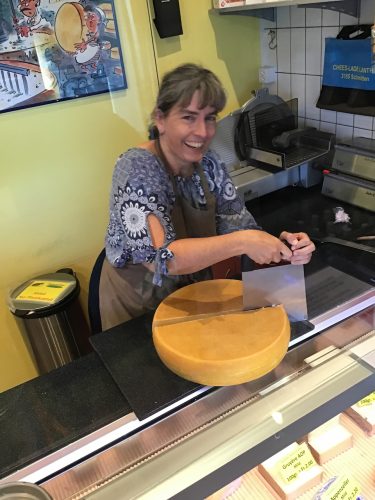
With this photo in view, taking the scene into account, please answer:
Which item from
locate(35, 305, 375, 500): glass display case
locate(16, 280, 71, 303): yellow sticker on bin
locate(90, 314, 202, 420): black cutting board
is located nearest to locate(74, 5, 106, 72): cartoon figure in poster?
locate(16, 280, 71, 303): yellow sticker on bin

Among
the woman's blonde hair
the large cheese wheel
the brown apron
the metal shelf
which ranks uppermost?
the metal shelf

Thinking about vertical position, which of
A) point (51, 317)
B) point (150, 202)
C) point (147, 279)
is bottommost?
point (51, 317)

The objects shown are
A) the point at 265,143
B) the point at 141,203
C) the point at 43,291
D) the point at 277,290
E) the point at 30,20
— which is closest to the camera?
the point at 277,290

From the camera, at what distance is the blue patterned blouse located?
1.21m

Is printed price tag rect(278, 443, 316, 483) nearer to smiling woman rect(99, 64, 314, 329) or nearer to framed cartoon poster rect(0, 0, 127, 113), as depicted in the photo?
smiling woman rect(99, 64, 314, 329)

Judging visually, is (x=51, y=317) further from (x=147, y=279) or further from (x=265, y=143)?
(x=265, y=143)

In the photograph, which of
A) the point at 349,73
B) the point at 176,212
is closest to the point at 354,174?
the point at 349,73

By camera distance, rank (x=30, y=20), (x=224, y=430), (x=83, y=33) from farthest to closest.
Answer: (x=83, y=33), (x=30, y=20), (x=224, y=430)

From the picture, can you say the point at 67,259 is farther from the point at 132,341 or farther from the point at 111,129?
the point at 132,341

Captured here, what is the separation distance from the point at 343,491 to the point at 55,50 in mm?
1906

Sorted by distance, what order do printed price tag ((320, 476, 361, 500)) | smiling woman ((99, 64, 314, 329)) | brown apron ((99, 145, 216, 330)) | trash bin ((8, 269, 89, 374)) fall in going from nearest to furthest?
printed price tag ((320, 476, 361, 500)) → smiling woman ((99, 64, 314, 329)) → brown apron ((99, 145, 216, 330)) → trash bin ((8, 269, 89, 374))

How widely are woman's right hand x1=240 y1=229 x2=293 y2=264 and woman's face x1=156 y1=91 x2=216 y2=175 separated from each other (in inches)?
13.6

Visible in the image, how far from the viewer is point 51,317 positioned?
6.88 feet

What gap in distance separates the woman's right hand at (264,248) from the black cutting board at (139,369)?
316 millimetres
